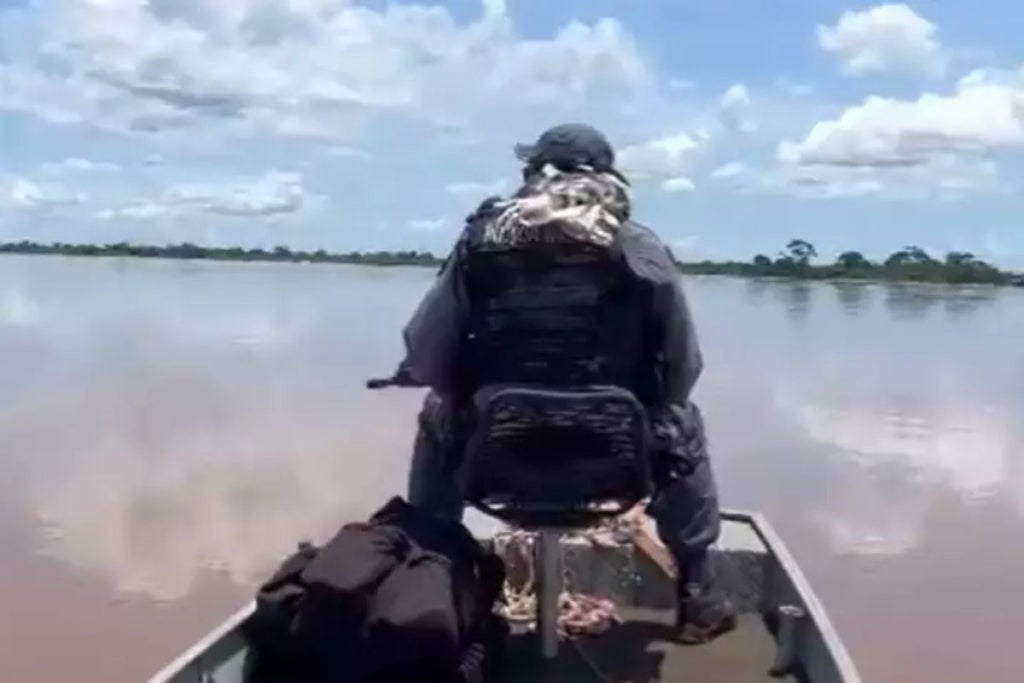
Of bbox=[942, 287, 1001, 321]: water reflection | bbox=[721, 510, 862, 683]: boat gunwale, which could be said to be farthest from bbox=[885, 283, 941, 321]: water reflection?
bbox=[721, 510, 862, 683]: boat gunwale

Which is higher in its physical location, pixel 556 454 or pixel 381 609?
pixel 556 454

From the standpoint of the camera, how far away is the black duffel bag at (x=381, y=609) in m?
3.65

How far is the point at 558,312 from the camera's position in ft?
13.0

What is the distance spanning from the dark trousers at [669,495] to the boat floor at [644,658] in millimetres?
241

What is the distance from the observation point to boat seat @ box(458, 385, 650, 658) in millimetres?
3889

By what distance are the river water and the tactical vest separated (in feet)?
1.48

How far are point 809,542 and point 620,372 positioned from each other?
6.67 metres

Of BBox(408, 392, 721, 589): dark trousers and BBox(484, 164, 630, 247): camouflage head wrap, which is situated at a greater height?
BBox(484, 164, 630, 247): camouflage head wrap

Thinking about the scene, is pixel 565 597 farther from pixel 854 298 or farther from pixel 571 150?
pixel 854 298

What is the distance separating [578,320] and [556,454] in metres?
0.33

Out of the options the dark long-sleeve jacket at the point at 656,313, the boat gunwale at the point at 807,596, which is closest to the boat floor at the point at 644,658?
the boat gunwale at the point at 807,596

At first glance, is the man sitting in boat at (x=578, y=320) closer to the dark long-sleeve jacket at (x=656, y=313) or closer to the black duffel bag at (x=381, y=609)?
the dark long-sleeve jacket at (x=656, y=313)

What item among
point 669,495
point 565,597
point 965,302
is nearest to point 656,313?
point 669,495

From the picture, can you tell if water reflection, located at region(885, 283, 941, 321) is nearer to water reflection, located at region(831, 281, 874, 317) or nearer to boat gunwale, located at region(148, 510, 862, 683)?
water reflection, located at region(831, 281, 874, 317)
